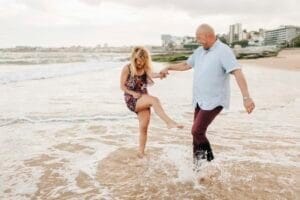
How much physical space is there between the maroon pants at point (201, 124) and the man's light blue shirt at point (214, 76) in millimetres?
67

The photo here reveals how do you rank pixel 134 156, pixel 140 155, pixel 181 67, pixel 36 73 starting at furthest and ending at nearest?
pixel 36 73 → pixel 134 156 → pixel 140 155 → pixel 181 67

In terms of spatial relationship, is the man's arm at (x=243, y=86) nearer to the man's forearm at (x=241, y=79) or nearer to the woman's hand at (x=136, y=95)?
the man's forearm at (x=241, y=79)

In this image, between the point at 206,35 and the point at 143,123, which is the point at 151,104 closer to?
the point at 143,123

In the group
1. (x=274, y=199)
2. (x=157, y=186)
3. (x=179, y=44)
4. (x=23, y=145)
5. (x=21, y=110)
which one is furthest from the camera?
(x=179, y=44)

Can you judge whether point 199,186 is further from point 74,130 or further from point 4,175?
point 74,130

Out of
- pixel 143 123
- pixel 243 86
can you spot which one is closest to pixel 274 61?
pixel 143 123

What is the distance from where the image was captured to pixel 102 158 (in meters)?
6.92

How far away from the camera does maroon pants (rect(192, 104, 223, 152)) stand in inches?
219

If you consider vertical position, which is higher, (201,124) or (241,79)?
(241,79)

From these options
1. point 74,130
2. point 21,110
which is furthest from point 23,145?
point 21,110

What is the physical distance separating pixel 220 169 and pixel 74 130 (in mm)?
3803

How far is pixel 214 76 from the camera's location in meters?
5.48

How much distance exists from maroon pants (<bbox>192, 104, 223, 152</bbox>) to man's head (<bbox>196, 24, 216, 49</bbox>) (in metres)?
0.79

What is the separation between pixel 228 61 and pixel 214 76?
0.86ft
